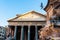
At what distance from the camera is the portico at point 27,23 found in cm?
3788

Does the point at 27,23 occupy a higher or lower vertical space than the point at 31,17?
lower

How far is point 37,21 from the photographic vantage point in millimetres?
38031

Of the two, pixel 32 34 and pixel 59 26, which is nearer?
pixel 59 26

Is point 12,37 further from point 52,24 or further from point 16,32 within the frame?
point 52,24

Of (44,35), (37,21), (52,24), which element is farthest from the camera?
(37,21)

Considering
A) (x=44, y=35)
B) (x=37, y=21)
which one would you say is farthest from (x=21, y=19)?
(x=44, y=35)

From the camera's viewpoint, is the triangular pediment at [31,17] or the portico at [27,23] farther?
the triangular pediment at [31,17]

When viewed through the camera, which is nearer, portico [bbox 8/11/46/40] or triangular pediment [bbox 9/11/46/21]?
portico [bbox 8/11/46/40]

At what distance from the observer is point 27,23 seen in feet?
126

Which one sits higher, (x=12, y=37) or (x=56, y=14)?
(x=56, y=14)

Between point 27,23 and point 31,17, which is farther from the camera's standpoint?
point 31,17

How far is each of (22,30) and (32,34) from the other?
445cm

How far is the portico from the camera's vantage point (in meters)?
37.9

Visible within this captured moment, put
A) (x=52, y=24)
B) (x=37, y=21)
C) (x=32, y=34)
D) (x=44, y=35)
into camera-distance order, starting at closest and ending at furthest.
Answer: (x=52, y=24) < (x=44, y=35) < (x=37, y=21) < (x=32, y=34)
